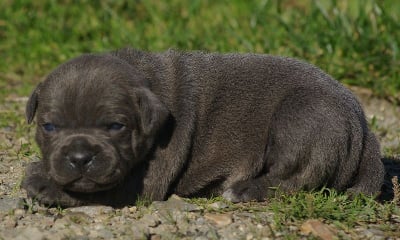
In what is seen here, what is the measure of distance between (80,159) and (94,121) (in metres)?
0.33

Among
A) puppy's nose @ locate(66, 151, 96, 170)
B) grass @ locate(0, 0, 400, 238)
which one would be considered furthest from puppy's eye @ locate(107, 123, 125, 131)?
grass @ locate(0, 0, 400, 238)

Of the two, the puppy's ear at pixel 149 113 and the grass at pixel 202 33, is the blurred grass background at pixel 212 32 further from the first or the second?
the puppy's ear at pixel 149 113

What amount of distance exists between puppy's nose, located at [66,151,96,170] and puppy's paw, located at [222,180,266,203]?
1.25 meters

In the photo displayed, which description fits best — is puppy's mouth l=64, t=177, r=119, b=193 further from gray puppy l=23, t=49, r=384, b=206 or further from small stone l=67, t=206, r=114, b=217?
small stone l=67, t=206, r=114, b=217

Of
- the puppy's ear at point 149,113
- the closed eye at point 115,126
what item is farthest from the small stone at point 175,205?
the closed eye at point 115,126

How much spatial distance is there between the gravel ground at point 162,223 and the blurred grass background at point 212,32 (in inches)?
167

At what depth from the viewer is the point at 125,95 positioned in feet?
21.0

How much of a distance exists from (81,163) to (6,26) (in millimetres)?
6793

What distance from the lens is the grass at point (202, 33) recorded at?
1040cm

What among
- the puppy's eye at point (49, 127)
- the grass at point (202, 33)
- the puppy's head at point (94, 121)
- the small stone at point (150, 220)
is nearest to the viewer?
the small stone at point (150, 220)

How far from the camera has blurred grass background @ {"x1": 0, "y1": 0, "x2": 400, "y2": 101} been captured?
10469 millimetres

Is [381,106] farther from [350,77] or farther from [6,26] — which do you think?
[6,26]

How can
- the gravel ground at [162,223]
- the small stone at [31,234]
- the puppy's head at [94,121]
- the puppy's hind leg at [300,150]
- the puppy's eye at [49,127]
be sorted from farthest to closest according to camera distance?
the puppy's hind leg at [300,150] → the puppy's eye at [49,127] → the puppy's head at [94,121] → the gravel ground at [162,223] → the small stone at [31,234]

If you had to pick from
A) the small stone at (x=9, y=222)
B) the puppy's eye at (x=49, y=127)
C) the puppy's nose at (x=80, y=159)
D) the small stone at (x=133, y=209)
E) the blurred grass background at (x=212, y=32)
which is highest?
the blurred grass background at (x=212, y=32)
